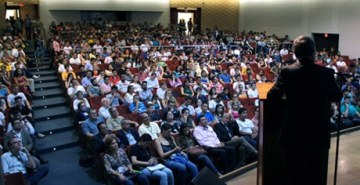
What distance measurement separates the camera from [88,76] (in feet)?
22.4

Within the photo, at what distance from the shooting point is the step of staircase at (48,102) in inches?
255

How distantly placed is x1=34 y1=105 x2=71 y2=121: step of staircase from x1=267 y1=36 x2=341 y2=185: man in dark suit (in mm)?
5171

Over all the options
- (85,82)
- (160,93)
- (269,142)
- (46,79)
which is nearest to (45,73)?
(46,79)

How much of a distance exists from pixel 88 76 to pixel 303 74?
572 cm

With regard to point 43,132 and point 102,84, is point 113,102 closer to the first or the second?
point 102,84

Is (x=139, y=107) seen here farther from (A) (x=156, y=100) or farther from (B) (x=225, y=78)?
(B) (x=225, y=78)

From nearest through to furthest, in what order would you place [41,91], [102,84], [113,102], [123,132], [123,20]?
[123,132], [113,102], [102,84], [41,91], [123,20]

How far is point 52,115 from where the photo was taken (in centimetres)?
616

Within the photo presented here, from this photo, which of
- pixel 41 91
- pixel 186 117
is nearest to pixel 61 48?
pixel 41 91

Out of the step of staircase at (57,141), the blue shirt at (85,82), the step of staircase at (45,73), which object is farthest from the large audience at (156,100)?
the step of staircase at (45,73)

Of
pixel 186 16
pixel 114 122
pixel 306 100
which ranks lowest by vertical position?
pixel 114 122

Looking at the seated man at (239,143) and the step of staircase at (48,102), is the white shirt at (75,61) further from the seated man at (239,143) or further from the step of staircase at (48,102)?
the seated man at (239,143)

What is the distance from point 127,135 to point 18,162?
1.35m

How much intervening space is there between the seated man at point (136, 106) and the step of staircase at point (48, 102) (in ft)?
5.40
